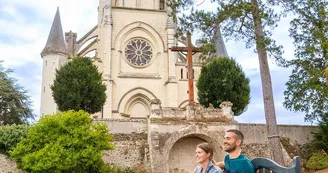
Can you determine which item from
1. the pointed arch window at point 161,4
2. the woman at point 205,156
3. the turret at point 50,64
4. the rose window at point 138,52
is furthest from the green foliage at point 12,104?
the woman at point 205,156

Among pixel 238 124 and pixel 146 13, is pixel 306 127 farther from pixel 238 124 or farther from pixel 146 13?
pixel 146 13

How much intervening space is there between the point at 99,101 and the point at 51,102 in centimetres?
856

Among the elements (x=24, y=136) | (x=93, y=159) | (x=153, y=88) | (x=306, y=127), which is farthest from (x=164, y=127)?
(x=153, y=88)

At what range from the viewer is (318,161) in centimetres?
1931

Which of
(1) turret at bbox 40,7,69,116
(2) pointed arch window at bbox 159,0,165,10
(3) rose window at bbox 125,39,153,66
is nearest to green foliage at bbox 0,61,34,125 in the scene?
(1) turret at bbox 40,7,69,116

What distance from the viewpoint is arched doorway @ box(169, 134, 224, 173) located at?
746 inches

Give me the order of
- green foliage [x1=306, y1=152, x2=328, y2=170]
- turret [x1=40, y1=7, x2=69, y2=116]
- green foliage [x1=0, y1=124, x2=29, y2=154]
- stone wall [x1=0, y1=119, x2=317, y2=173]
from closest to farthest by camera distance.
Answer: green foliage [x1=0, y1=124, x2=29, y2=154] → stone wall [x1=0, y1=119, x2=317, y2=173] → green foliage [x1=306, y1=152, x2=328, y2=170] → turret [x1=40, y1=7, x2=69, y2=116]

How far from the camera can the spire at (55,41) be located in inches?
1243

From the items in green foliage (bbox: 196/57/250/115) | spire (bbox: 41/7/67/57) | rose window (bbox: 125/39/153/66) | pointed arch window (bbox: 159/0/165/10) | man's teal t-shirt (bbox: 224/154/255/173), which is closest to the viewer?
man's teal t-shirt (bbox: 224/154/255/173)

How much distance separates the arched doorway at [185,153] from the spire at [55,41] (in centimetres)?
1656

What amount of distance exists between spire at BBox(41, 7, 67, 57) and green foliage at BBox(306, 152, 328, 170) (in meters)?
21.0

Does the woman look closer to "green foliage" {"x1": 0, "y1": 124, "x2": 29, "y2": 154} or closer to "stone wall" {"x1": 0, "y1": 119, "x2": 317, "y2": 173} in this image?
"stone wall" {"x1": 0, "y1": 119, "x2": 317, "y2": 173}

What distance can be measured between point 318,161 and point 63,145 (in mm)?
12523

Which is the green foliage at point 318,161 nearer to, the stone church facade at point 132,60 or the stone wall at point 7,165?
the stone church facade at point 132,60
